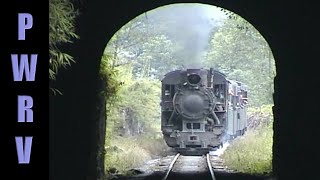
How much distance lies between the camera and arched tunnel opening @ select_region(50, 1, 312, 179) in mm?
11742

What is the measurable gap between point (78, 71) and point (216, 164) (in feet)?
23.5

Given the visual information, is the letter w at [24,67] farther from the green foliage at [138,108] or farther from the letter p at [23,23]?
the green foliage at [138,108]

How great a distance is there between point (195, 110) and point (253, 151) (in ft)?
7.70

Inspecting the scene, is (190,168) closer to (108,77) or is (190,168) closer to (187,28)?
(108,77)

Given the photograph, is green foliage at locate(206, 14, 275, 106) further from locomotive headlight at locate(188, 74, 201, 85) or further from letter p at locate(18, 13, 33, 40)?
letter p at locate(18, 13, 33, 40)

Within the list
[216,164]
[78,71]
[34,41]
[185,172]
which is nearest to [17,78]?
[34,41]

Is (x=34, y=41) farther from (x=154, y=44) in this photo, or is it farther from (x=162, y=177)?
(x=154, y=44)

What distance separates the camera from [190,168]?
16.7 metres

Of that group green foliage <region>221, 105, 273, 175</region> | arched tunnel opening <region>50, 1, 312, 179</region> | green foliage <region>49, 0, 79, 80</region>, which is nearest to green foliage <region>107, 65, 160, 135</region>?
green foliage <region>221, 105, 273, 175</region>

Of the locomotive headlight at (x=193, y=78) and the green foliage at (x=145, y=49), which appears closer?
the locomotive headlight at (x=193, y=78)

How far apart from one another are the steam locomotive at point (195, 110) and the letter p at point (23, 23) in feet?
48.8

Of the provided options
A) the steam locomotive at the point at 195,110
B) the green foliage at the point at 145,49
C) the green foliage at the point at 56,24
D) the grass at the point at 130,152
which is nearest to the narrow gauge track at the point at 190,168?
the steam locomotive at the point at 195,110

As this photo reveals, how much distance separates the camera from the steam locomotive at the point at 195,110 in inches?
779

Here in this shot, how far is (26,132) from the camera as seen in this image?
15.9ft
